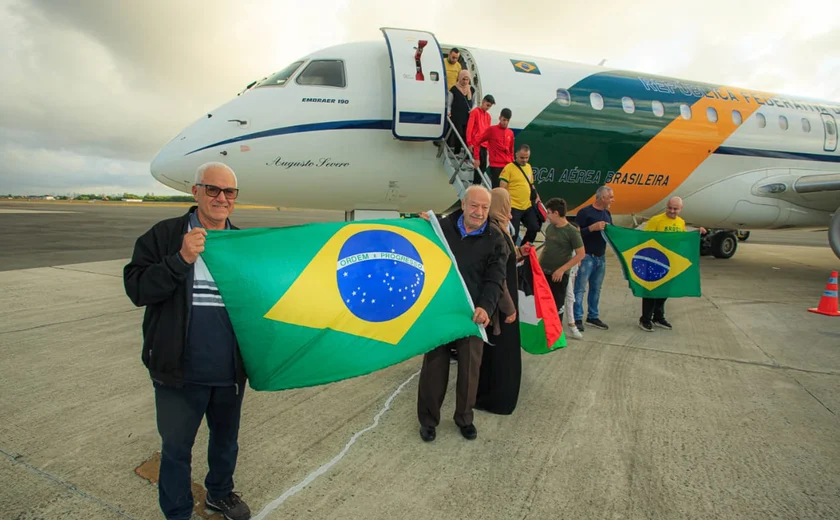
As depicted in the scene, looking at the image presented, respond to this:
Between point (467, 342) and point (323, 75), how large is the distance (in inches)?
228

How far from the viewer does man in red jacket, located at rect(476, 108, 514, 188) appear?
6711mm

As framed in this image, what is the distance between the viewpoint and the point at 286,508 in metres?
2.29

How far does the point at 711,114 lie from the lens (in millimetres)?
9773

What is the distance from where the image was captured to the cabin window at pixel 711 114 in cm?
973

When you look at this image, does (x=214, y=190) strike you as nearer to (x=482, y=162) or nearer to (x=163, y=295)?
(x=163, y=295)

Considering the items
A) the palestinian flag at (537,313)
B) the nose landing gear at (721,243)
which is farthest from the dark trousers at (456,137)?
the nose landing gear at (721,243)

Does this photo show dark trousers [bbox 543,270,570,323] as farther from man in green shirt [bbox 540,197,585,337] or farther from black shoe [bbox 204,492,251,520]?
black shoe [bbox 204,492,251,520]

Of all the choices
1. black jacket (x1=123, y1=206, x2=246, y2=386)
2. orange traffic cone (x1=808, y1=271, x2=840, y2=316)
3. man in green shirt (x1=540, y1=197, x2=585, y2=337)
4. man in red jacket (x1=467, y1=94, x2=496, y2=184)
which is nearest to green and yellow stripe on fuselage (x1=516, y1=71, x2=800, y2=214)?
man in red jacket (x1=467, y1=94, x2=496, y2=184)

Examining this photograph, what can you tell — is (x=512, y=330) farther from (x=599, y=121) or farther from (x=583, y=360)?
(x=599, y=121)

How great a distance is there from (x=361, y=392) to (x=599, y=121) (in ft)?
24.2

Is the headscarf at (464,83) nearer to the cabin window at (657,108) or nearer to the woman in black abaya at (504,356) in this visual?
the cabin window at (657,108)

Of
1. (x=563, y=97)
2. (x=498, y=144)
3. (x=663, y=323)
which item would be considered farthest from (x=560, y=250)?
(x=563, y=97)

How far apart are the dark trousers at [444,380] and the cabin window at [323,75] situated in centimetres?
554

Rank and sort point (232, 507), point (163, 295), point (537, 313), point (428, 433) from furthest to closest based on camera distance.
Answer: point (537, 313) → point (428, 433) → point (232, 507) → point (163, 295)
